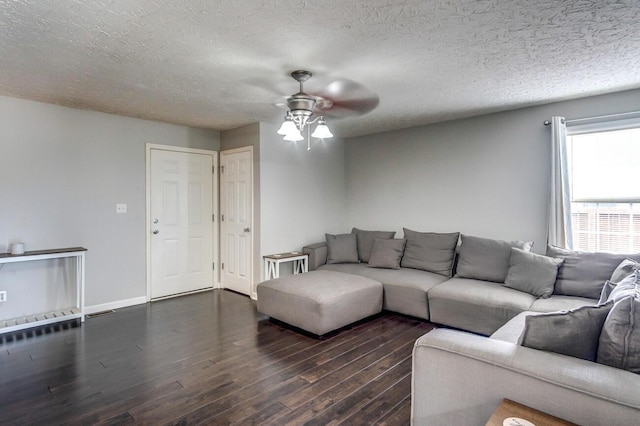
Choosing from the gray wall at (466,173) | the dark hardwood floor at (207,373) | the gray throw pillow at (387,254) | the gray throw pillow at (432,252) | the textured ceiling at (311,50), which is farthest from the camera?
the gray throw pillow at (387,254)

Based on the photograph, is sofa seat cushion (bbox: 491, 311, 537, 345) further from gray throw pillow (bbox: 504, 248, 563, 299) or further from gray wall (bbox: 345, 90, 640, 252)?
gray wall (bbox: 345, 90, 640, 252)

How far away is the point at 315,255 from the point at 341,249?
389 mm

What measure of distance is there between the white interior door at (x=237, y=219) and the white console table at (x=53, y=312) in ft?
5.98

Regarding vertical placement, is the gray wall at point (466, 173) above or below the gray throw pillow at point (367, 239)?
above

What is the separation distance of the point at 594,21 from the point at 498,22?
0.57 m

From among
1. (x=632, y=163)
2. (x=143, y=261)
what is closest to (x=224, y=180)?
(x=143, y=261)

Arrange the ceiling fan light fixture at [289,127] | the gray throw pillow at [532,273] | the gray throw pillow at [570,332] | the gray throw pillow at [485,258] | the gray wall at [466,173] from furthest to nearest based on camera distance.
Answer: the gray wall at [466,173]
the gray throw pillow at [485,258]
the gray throw pillow at [532,273]
the ceiling fan light fixture at [289,127]
the gray throw pillow at [570,332]

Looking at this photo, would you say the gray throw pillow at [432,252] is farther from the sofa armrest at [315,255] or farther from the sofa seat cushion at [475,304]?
the sofa armrest at [315,255]

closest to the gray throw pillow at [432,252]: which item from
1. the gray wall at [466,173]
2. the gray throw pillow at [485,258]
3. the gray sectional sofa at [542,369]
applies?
the gray throw pillow at [485,258]

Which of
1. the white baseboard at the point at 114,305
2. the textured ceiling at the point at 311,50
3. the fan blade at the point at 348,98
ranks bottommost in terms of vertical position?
the white baseboard at the point at 114,305

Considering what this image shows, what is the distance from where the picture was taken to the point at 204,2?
1.88m

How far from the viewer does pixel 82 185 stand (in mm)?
4055

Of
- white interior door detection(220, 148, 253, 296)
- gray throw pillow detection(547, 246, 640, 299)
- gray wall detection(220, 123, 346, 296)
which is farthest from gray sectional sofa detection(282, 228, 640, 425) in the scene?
white interior door detection(220, 148, 253, 296)

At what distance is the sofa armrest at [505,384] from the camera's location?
1238 millimetres
